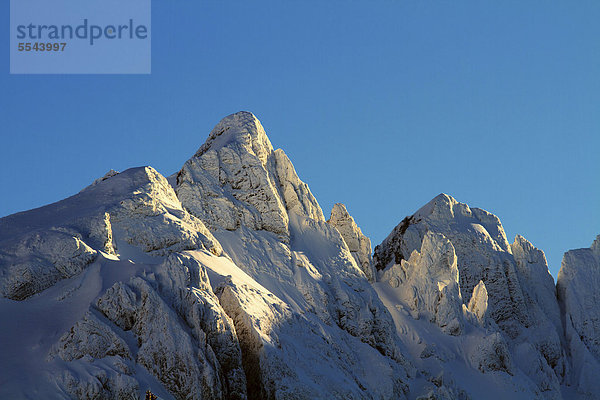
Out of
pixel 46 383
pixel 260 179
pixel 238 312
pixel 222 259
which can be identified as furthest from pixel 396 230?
pixel 46 383

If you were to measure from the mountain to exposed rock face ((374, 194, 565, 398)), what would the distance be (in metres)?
0.20

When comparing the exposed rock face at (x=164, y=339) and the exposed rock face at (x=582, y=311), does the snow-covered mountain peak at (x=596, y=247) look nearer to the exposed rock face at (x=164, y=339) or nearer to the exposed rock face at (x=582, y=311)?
the exposed rock face at (x=582, y=311)

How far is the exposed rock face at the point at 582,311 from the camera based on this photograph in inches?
3332

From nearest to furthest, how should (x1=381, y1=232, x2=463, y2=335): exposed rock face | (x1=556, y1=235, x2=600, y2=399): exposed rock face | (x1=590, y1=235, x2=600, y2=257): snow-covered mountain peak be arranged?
(x1=381, y1=232, x2=463, y2=335): exposed rock face, (x1=556, y1=235, x2=600, y2=399): exposed rock face, (x1=590, y1=235, x2=600, y2=257): snow-covered mountain peak

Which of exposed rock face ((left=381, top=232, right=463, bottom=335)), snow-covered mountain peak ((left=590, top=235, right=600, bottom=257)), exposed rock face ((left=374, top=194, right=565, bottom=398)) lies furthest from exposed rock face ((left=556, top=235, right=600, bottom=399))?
exposed rock face ((left=381, top=232, right=463, bottom=335))

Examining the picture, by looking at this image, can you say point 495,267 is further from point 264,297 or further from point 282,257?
point 264,297

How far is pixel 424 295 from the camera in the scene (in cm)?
8044

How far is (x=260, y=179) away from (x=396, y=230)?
26.4 m

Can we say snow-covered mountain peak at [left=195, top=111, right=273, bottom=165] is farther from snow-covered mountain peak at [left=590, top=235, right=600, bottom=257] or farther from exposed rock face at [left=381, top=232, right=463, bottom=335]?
snow-covered mountain peak at [left=590, top=235, right=600, bottom=257]

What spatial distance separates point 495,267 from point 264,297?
4072 cm

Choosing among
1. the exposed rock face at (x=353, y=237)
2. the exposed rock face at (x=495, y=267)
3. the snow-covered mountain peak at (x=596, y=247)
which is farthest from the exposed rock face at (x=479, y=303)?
the snow-covered mountain peak at (x=596, y=247)

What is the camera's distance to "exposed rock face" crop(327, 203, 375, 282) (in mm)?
82375

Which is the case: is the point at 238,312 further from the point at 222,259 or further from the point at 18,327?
the point at 18,327

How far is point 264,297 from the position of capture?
183ft
